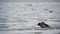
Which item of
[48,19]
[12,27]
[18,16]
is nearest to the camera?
[12,27]

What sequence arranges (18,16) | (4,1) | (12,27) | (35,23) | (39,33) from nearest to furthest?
(39,33)
(12,27)
(35,23)
(18,16)
(4,1)

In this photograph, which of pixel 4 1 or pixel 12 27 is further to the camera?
pixel 4 1

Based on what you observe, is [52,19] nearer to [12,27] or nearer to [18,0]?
[12,27]

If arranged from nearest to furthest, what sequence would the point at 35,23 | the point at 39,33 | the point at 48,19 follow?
the point at 39,33 → the point at 35,23 → the point at 48,19

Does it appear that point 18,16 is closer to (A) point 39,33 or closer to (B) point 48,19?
(B) point 48,19

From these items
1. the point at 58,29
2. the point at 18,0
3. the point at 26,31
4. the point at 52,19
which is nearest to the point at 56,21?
the point at 52,19

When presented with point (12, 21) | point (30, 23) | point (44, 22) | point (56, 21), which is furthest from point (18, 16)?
point (56, 21)

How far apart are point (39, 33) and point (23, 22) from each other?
0.39m

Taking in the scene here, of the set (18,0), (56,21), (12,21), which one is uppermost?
(18,0)

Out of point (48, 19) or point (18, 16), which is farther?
point (18, 16)

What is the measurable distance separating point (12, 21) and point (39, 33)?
0.53m

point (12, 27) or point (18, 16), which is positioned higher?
point (18, 16)

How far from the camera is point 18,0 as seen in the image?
3.01 meters

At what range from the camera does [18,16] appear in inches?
76.3
